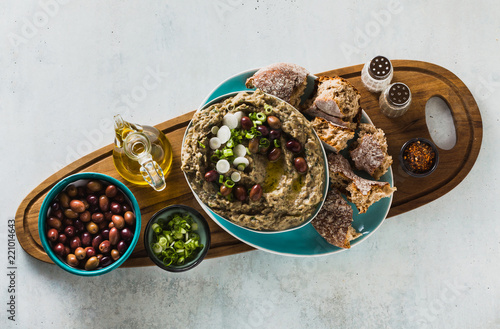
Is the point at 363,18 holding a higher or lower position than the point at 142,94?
higher

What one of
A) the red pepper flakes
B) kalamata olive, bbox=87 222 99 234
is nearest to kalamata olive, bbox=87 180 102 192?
kalamata olive, bbox=87 222 99 234

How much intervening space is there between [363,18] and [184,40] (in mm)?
1598

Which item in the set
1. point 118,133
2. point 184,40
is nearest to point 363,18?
point 184,40

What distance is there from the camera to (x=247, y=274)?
135 inches

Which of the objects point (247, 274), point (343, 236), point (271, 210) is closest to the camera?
point (271, 210)

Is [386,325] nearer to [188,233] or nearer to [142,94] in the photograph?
[188,233]

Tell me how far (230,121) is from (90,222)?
3.96ft

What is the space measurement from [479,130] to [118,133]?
270 centimetres

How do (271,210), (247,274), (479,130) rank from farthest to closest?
(247,274) < (479,130) < (271,210)

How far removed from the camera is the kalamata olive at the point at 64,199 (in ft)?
9.10

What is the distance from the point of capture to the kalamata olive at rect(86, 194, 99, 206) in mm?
2795

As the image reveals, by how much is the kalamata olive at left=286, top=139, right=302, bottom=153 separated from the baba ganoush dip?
20 mm

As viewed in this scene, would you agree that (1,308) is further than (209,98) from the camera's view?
Yes

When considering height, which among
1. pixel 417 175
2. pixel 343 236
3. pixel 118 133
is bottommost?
pixel 343 236
